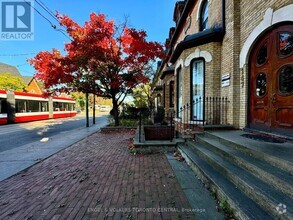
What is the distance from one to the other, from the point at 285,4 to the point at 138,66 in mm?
8861

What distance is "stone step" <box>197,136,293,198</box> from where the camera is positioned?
8.13 feet

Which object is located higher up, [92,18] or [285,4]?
[92,18]

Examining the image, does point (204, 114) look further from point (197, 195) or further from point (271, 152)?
point (197, 195)

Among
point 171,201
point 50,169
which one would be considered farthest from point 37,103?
point 171,201

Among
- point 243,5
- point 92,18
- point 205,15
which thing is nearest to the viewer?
point 243,5

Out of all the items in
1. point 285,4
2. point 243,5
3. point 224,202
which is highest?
point 243,5

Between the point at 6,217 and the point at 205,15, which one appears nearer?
the point at 6,217

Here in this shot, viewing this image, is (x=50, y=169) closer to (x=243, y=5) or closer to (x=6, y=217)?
(x=6, y=217)

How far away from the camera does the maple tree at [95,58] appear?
36.3 ft

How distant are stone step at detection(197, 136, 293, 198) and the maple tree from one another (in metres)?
8.87

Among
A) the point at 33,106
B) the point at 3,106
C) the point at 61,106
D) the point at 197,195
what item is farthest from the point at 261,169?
the point at 61,106

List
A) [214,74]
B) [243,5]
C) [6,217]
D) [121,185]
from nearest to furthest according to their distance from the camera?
[6,217]
[121,185]
[243,5]
[214,74]

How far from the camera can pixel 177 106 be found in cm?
1048

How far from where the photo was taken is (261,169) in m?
2.91
